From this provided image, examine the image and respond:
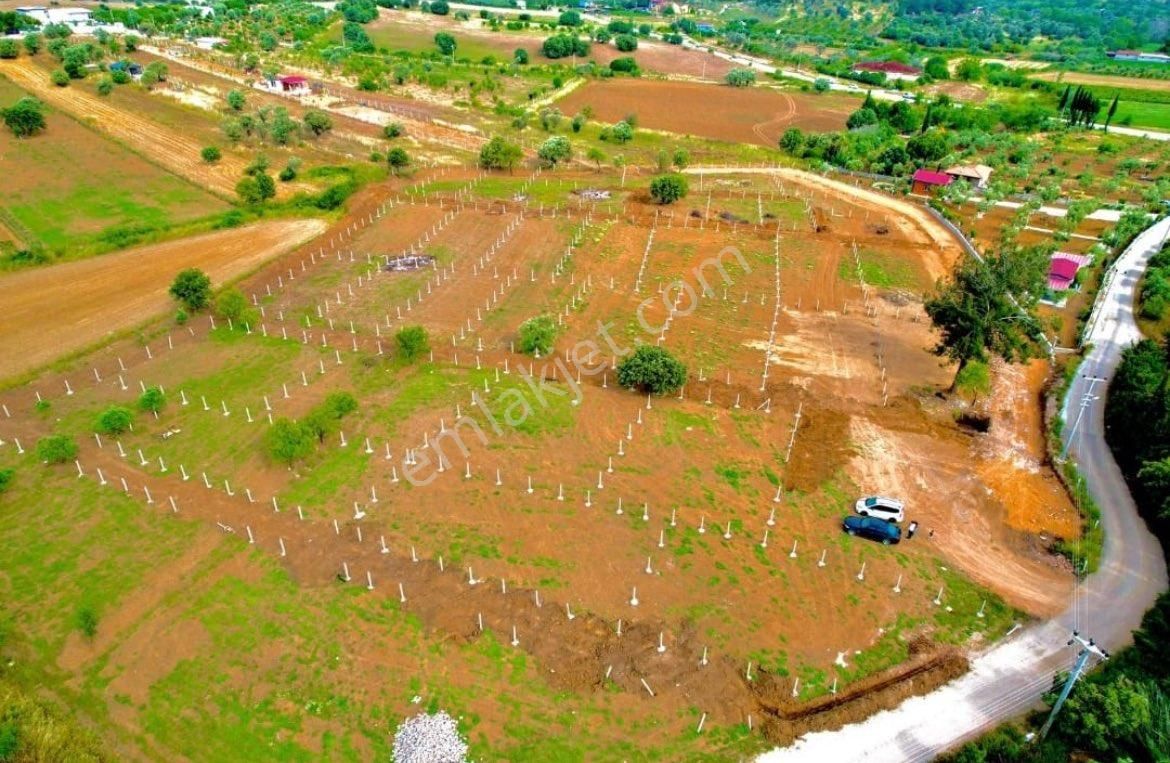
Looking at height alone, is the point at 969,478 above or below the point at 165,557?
above

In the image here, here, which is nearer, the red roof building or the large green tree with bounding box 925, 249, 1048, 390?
the large green tree with bounding box 925, 249, 1048, 390

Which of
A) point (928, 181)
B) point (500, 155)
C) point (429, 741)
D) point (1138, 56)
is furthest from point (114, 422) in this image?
point (1138, 56)

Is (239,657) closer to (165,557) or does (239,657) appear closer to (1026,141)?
(165,557)

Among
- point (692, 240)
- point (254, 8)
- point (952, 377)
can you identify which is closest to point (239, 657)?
point (952, 377)

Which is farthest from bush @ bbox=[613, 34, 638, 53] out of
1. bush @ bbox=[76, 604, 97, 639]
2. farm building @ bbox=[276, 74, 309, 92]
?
bush @ bbox=[76, 604, 97, 639]

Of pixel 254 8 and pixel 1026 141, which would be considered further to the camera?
pixel 254 8

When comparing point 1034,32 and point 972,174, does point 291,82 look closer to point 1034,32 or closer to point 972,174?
point 972,174

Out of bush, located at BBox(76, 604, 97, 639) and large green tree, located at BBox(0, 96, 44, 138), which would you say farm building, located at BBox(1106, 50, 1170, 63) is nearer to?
large green tree, located at BBox(0, 96, 44, 138)
